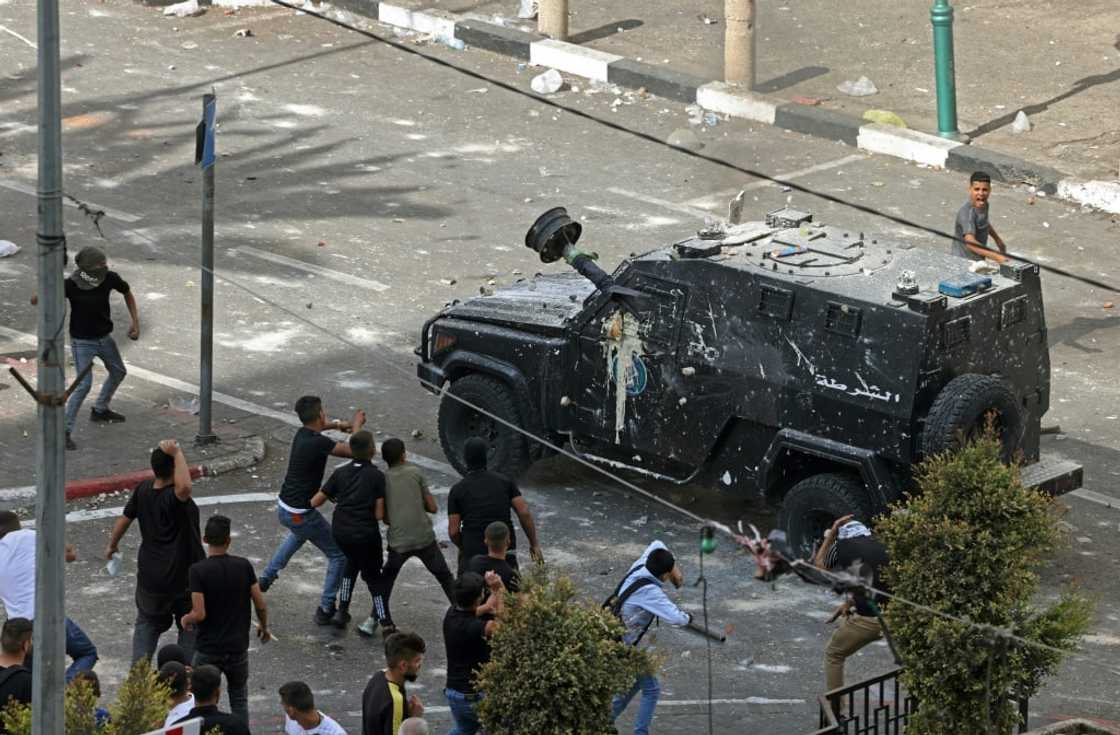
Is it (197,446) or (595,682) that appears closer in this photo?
(595,682)

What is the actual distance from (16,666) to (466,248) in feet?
32.9

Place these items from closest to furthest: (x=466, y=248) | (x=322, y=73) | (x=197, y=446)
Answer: (x=197, y=446) → (x=466, y=248) → (x=322, y=73)

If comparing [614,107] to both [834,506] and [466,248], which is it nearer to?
[466,248]

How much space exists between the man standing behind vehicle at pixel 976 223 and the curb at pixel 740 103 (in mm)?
4603

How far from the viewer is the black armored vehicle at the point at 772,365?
507 inches

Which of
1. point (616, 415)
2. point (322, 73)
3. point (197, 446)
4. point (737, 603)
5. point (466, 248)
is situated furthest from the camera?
point (322, 73)

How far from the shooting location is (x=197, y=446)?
15211mm

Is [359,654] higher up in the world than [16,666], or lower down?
lower down

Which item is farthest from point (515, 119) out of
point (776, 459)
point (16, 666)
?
point (16, 666)

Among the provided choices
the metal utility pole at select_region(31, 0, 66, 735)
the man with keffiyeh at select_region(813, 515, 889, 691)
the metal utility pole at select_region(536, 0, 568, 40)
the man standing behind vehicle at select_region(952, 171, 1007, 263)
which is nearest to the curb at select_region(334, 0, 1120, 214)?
the metal utility pole at select_region(536, 0, 568, 40)

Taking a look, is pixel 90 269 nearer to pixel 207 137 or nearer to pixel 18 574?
pixel 207 137

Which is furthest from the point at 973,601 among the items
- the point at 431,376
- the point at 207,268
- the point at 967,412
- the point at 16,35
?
the point at 16,35

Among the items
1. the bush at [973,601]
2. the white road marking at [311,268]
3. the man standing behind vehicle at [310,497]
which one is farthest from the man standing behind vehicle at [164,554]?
the white road marking at [311,268]

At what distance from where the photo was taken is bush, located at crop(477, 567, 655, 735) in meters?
9.50
